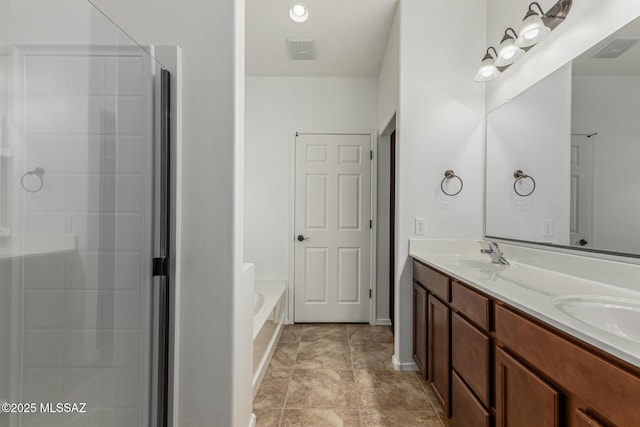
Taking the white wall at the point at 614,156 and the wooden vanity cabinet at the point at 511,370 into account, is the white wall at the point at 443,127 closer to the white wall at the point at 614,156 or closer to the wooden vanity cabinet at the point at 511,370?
the wooden vanity cabinet at the point at 511,370

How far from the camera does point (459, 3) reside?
229cm

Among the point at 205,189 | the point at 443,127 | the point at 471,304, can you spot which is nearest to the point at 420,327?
the point at 471,304

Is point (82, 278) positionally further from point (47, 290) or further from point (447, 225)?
point (447, 225)

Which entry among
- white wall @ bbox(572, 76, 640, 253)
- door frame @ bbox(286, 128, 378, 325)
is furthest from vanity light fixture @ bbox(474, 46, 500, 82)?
door frame @ bbox(286, 128, 378, 325)

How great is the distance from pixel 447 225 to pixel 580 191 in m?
0.91

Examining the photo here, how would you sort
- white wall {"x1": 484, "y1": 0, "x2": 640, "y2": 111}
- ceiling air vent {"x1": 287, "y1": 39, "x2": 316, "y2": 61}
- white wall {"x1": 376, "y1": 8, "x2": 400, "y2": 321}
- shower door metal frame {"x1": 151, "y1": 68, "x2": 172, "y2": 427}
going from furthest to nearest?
white wall {"x1": 376, "y1": 8, "x2": 400, "y2": 321}, ceiling air vent {"x1": 287, "y1": 39, "x2": 316, "y2": 61}, white wall {"x1": 484, "y1": 0, "x2": 640, "y2": 111}, shower door metal frame {"x1": 151, "y1": 68, "x2": 172, "y2": 427}

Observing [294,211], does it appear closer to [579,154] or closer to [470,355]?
[470,355]

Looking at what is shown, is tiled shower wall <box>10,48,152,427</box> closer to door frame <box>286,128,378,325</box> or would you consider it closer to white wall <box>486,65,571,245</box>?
white wall <box>486,65,571,245</box>

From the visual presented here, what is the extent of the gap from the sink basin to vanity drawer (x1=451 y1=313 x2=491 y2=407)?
32 cm

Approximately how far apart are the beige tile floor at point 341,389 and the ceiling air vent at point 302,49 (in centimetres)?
277

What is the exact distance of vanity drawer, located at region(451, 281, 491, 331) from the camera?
121cm

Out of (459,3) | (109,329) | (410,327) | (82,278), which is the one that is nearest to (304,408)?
(410,327)

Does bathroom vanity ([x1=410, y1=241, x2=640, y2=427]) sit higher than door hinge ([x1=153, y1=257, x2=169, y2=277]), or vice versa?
door hinge ([x1=153, y1=257, x2=169, y2=277])

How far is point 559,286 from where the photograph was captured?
4.16 ft
